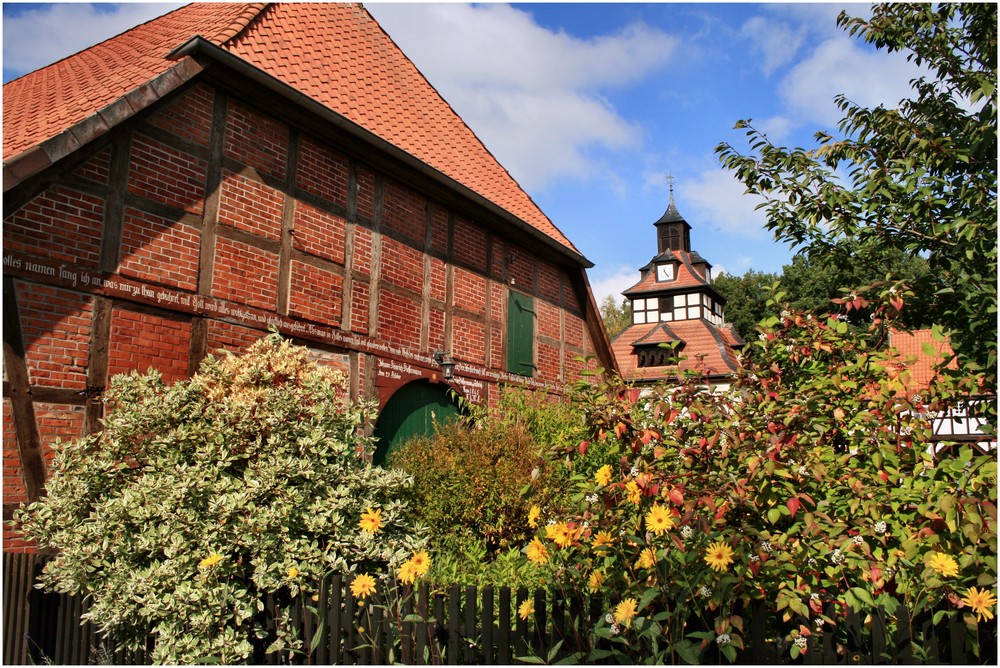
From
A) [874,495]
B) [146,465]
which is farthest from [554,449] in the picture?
[146,465]

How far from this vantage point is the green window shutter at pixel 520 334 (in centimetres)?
1108

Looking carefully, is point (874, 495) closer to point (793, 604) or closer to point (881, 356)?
point (793, 604)

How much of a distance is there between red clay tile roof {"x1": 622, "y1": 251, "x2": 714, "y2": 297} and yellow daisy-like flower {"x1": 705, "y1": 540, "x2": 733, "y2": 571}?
33161 millimetres

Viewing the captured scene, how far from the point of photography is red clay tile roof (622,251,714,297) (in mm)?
35125

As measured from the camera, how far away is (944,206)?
14.9ft

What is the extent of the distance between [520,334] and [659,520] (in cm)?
856

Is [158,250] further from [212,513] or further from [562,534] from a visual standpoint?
[562,534]

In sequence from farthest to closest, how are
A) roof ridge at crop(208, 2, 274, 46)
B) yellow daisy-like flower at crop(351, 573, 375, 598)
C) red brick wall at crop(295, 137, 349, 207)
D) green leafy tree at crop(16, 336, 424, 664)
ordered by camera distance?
red brick wall at crop(295, 137, 349, 207) → roof ridge at crop(208, 2, 274, 46) → green leafy tree at crop(16, 336, 424, 664) → yellow daisy-like flower at crop(351, 573, 375, 598)

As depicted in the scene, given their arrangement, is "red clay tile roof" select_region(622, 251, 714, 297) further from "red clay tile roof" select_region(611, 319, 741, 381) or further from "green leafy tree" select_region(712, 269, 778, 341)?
"green leafy tree" select_region(712, 269, 778, 341)

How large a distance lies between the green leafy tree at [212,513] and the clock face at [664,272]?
32022 mm

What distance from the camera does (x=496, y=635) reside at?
3529 millimetres

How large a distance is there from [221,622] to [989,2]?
6134mm

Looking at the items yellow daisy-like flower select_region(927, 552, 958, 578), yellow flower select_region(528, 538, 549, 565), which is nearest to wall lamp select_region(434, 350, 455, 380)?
yellow flower select_region(528, 538, 549, 565)

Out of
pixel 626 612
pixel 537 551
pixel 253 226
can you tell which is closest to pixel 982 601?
pixel 626 612
